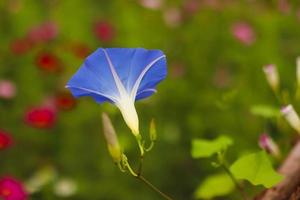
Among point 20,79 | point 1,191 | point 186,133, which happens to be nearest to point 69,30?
point 20,79

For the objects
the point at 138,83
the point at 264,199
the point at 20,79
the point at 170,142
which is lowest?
the point at 170,142

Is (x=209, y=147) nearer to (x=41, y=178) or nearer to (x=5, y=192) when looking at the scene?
(x=5, y=192)

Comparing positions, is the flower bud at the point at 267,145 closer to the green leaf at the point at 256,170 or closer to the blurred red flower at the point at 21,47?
the green leaf at the point at 256,170

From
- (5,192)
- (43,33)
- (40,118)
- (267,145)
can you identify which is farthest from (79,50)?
(267,145)

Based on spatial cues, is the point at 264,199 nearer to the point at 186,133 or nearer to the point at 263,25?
the point at 186,133

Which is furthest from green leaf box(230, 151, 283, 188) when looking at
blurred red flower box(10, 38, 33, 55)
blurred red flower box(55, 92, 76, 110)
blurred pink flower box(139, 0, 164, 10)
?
blurred pink flower box(139, 0, 164, 10)

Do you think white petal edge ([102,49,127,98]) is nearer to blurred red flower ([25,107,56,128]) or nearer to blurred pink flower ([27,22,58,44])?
blurred red flower ([25,107,56,128])

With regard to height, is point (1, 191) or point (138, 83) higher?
point (138, 83)
